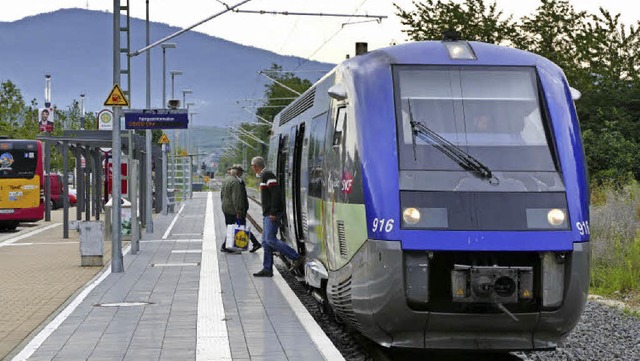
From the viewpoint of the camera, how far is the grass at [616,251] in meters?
16.4

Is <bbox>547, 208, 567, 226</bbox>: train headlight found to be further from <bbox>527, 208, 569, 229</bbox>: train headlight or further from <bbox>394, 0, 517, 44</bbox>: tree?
<bbox>394, 0, 517, 44</bbox>: tree

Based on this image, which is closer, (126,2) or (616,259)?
(616,259)

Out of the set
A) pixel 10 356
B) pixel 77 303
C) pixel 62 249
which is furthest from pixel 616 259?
pixel 62 249

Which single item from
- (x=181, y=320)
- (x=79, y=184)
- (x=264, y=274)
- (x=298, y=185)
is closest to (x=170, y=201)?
(x=79, y=184)

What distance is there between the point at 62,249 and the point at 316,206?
13576 millimetres

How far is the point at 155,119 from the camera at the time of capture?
20.9m

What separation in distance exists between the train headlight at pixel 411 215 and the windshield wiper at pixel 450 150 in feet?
2.07

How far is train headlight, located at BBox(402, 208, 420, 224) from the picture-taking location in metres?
9.25

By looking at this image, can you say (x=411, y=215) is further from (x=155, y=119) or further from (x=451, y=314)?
(x=155, y=119)

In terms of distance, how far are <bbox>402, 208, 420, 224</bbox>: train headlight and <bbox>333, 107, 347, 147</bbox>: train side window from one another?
1637 millimetres

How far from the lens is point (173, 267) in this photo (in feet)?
63.8

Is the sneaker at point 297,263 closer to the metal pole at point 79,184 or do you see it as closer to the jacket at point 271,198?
the jacket at point 271,198

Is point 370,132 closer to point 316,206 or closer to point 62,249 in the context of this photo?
point 316,206

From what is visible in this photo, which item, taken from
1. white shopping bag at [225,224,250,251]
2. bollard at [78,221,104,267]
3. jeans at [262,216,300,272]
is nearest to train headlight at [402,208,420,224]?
jeans at [262,216,300,272]
